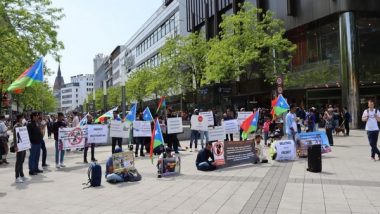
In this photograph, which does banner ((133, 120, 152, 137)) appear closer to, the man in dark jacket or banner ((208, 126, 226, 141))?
banner ((208, 126, 226, 141))

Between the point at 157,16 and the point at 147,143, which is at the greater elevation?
the point at 157,16

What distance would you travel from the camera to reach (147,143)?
18.5 meters

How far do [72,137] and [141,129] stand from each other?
2.78m

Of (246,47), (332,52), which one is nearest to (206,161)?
(246,47)

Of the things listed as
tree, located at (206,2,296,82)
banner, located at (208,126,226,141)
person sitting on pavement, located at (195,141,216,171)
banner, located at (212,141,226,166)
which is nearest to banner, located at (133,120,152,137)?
banner, located at (208,126,226,141)

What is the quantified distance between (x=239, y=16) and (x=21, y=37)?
52.3ft

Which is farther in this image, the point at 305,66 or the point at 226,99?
the point at 226,99

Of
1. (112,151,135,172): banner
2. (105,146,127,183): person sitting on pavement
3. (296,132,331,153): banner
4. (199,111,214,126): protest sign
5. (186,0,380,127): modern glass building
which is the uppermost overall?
(186,0,380,127): modern glass building

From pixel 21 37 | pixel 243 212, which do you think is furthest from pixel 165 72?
pixel 243 212

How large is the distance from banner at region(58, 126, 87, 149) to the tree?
18659 millimetres

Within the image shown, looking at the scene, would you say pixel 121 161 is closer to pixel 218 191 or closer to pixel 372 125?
pixel 218 191

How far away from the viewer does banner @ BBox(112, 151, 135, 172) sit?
11.8 metres

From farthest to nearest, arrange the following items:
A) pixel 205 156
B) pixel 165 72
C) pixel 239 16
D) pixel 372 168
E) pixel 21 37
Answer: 1. pixel 165 72
2. pixel 239 16
3. pixel 21 37
4. pixel 205 156
5. pixel 372 168

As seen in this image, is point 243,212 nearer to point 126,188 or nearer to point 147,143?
point 126,188
